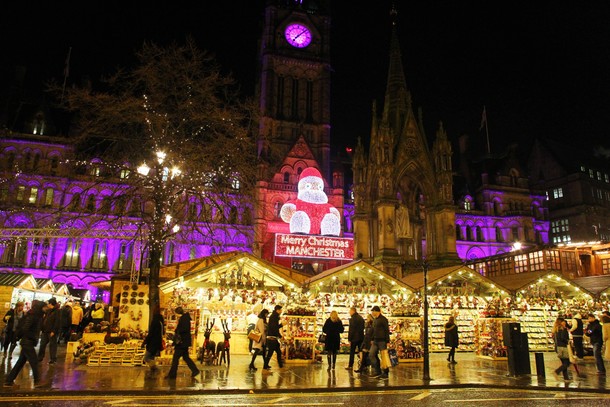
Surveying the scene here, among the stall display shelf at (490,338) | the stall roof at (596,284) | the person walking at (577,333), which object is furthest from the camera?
the stall roof at (596,284)

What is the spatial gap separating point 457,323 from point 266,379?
1314 cm

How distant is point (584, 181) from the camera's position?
56562mm

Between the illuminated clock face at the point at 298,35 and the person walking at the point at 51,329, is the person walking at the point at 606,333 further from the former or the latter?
the illuminated clock face at the point at 298,35

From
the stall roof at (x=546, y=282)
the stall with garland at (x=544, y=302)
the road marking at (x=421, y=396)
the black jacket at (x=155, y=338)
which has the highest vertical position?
the stall roof at (x=546, y=282)

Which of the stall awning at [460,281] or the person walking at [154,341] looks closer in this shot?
the person walking at [154,341]

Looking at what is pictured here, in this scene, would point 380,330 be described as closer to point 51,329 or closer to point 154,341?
point 154,341

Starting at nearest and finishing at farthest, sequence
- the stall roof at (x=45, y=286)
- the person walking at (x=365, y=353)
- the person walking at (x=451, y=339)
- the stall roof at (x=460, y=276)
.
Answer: the person walking at (x=365, y=353), the person walking at (x=451, y=339), the stall roof at (x=460, y=276), the stall roof at (x=45, y=286)

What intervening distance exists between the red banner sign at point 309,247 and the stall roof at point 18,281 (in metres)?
15.5

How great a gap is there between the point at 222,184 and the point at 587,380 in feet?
44.9

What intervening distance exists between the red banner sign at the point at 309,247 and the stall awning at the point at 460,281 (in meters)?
12.1

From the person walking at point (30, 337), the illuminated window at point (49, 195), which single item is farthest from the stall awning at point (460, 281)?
the illuminated window at point (49, 195)

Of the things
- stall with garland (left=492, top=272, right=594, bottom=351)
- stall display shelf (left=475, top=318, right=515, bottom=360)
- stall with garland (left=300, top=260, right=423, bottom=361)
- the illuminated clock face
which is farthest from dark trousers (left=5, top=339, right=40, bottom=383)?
the illuminated clock face

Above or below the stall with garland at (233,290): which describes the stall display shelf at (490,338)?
below

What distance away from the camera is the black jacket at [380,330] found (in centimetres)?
1355
